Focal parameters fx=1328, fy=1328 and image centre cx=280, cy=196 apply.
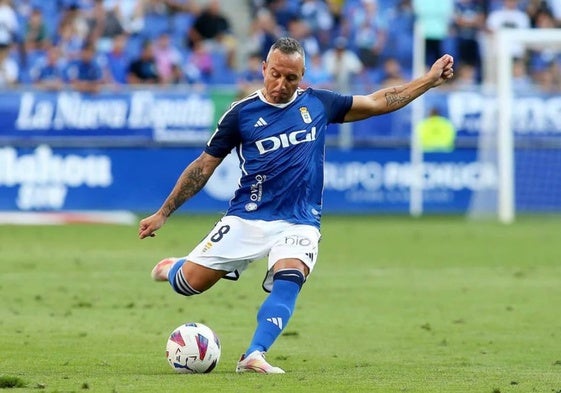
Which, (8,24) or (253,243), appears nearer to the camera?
(253,243)

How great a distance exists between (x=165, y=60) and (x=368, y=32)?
4.77 m

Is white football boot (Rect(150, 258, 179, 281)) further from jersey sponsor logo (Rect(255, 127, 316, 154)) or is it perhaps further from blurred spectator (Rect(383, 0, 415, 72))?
blurred spectator (Rect(383, 0, 415, 72))

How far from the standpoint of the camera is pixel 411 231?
76.0 feet

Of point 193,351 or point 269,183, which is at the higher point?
point 269,183


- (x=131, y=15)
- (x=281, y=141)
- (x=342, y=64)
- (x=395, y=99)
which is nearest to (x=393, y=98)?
(x=395, y=99)

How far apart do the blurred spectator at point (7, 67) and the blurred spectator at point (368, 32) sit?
7.44 m

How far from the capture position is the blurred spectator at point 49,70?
85.1 feet

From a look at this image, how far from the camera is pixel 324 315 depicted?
12992 millimetres

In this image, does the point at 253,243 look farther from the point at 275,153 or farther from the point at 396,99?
the point at 396,99

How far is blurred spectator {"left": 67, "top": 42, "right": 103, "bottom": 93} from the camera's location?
2538 centimetres

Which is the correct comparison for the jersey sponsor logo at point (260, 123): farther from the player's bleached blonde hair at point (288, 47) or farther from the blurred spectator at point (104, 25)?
the blurred spectator at point (104, 25)

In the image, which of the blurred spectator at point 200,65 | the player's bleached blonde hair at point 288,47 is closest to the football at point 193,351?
the player's bleached blonde hair at point 288,47

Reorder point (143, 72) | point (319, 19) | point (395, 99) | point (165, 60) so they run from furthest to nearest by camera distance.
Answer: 1. point (319, 19)
2. point (165, 60)
3. point (143, 72)
4. point (395, 99)

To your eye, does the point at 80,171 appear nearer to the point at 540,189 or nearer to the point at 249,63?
the point at 249,63
